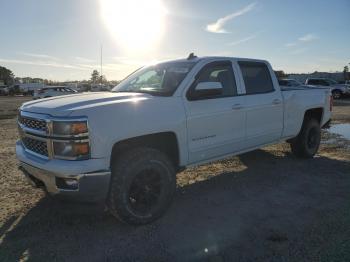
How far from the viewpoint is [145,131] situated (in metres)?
4.13

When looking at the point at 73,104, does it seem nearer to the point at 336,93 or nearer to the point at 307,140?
the point at 307,140

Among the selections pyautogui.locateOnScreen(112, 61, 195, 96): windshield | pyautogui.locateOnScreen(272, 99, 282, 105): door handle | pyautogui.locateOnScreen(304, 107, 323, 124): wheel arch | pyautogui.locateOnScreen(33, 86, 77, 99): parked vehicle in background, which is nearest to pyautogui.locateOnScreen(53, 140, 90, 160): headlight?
pyautogui.locateOnScreen(112, 61, 195, 96): windshield

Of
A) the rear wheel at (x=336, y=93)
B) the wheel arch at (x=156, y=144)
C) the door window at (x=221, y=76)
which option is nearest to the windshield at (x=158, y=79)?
the door window at (x=221, y=76)

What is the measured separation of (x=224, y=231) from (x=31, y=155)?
2.34 meters

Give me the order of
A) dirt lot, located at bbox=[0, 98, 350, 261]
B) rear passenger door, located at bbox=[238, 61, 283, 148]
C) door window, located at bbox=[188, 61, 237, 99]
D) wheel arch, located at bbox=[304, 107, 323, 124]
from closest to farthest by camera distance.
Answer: dirt lot, located at bbox=[0, 98, 350, 261] → door window, located at bbox=[188, 61, 237, 99] → rear passenger door, located at bbox=[238, 61, 283, 148] → wheel arch, located at bbox=[304, 107, 323, 124]

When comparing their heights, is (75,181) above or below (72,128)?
below

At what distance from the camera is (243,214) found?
4609 mm

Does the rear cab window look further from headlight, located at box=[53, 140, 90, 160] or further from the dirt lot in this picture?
headlight, located at box=[53, 140, 90, 160]

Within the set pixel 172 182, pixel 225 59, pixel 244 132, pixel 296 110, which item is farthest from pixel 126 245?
pixel 296 110

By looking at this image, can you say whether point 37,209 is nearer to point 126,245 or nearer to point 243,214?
point 126,245

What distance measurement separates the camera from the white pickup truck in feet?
12.2

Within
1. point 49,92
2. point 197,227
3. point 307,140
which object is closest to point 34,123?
point 197,227

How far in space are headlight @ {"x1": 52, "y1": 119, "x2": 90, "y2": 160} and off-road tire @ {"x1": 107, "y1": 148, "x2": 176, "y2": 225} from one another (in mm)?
442

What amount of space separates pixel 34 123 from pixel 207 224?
2.28 metres
